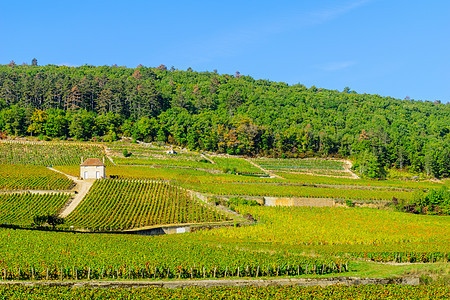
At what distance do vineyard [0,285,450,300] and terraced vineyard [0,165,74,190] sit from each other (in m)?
39.8

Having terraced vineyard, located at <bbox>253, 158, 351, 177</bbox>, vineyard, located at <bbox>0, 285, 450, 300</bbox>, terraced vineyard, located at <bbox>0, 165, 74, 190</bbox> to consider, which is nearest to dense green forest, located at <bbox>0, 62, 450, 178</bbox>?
terraced vineyard, located at <bbox>253, 158, 351, 177</bbox>

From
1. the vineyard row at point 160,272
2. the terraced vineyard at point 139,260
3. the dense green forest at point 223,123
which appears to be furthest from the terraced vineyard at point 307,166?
the vineyard row at point 160,272

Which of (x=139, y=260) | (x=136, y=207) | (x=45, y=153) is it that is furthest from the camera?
(x=45, y=153)

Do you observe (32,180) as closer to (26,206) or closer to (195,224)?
(26,206)

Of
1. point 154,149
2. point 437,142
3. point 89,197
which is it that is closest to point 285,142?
point 154,149

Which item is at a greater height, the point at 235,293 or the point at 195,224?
the point at 235,293

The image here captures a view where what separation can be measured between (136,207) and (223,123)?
75.2 m

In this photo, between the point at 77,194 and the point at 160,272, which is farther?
the point at 77,194

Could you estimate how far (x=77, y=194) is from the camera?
62938mm

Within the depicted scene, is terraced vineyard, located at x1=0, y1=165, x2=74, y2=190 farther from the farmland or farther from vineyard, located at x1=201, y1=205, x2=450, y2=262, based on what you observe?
vineyard, located at x1=201, y1=205, x2=450, y2=262

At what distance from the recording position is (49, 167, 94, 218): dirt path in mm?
55000

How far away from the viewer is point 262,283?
29156mm

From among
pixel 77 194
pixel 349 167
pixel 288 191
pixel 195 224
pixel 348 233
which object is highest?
pixel 349 167

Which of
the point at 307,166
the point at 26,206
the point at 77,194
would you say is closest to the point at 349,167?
the point at 307,166
